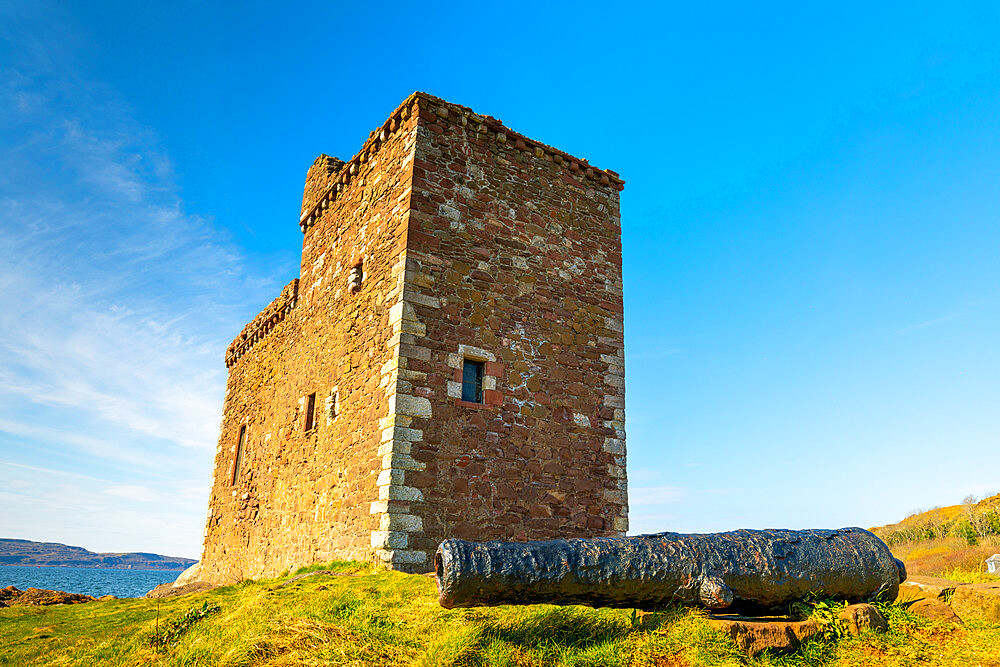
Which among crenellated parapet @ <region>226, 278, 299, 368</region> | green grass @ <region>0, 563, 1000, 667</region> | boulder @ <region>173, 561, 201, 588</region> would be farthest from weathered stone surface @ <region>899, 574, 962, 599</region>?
boulder @ <region>173, 561, 201, 588</region>

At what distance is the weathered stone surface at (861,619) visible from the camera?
541 centimetres

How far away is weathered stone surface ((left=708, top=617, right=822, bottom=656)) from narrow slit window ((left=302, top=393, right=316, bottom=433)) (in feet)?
28.8

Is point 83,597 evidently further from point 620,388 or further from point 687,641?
point 687,641

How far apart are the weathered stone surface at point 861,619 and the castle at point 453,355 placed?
489cm

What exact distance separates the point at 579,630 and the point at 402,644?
1.39m

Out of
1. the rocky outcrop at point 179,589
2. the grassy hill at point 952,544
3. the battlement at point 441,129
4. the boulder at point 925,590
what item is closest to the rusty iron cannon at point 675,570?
the boulder at point 925,590

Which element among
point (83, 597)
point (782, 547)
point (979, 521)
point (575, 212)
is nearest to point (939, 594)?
point (782, 547)

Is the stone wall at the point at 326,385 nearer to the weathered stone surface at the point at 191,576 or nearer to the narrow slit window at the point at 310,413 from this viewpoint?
the narrow slit window at the point at 310,413

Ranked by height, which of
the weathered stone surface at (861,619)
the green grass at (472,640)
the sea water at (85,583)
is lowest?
the sea water at (85,583)

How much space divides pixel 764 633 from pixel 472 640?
225cm

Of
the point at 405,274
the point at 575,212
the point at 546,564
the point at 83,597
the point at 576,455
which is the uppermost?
the point at 575,212

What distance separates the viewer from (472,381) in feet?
32.8

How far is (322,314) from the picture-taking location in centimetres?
1266

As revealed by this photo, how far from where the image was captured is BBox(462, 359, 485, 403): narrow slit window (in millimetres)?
9867
